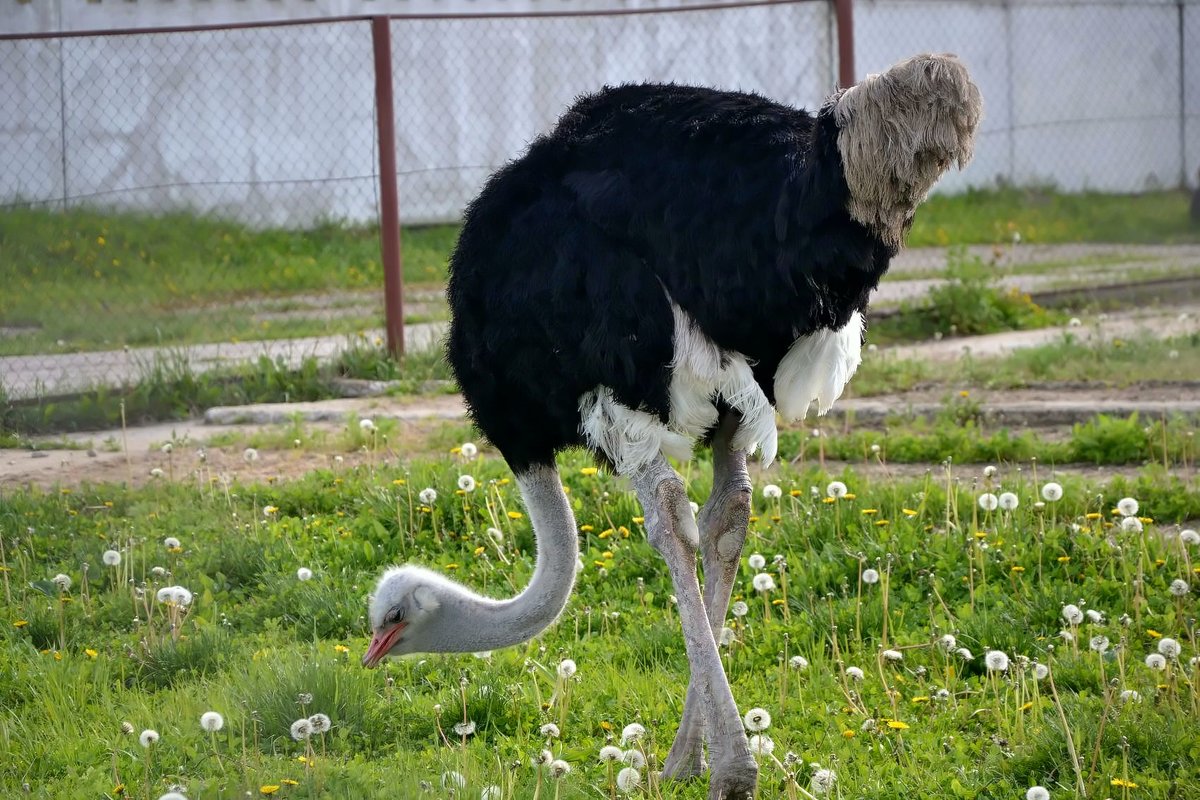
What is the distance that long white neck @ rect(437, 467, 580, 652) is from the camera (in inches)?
155

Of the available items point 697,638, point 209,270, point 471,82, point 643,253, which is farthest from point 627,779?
point 471,82

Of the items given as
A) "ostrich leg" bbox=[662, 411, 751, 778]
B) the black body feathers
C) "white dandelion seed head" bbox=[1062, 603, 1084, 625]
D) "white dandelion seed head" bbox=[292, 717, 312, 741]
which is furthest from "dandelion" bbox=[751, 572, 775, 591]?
"white dandelion seed head" bbox=[292, 717, 312, 741]

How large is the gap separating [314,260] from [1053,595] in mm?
7127

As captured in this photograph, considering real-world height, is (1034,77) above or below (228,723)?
above

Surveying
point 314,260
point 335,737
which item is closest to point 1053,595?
point 335,737

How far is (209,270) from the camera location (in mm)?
9688

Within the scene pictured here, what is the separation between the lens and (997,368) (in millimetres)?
7789

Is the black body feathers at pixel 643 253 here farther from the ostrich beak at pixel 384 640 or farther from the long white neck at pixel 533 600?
the ostrich beak at pixel 384 640

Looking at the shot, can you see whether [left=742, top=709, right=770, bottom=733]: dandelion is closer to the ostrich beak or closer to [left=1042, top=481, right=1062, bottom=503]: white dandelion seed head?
the ostrich beak

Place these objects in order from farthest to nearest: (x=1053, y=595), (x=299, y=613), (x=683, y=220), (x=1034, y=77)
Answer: (x=1034, y=77) → (x=299, y=613) → (x=1053, y=595) → (x=683, y=220)

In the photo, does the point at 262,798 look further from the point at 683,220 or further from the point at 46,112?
the point at 46,112

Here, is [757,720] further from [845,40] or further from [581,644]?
[845,40]

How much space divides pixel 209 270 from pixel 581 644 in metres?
5.77

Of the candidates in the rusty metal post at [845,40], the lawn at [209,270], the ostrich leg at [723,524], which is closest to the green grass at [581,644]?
the ostrich leg at [723,524]
